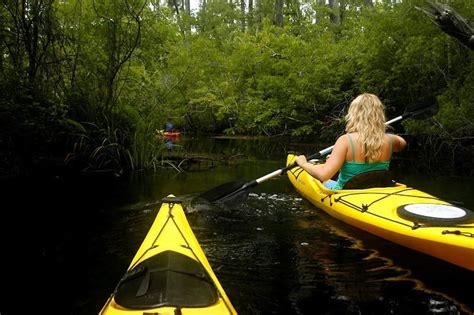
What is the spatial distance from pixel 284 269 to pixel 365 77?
33.1ft

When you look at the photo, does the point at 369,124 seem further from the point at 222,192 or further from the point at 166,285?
the point at 166,285

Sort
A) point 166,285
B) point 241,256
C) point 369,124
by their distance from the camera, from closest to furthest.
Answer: point 166,285 → point 241,256 → point 369,124

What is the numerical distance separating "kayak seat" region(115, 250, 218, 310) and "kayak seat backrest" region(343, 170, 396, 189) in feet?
7.90

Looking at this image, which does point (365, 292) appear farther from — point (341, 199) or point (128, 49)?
point (128, 49)

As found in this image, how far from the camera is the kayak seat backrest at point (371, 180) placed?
4.43 meters

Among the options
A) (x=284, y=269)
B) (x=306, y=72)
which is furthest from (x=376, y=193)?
(x=306, y=72)

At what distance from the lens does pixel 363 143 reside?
4.25 metres

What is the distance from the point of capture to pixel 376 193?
426 centimetres

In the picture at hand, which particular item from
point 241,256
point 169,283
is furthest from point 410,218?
point 169,283

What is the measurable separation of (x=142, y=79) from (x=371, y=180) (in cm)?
593

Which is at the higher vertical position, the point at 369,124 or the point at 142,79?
the point at 142,79

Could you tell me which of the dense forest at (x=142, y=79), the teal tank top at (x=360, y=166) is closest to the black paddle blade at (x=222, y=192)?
the teal tank top at (x=360, y=166)

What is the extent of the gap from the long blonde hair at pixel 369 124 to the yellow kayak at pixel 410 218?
441mm

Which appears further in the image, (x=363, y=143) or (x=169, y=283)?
(x=363, y=143)
